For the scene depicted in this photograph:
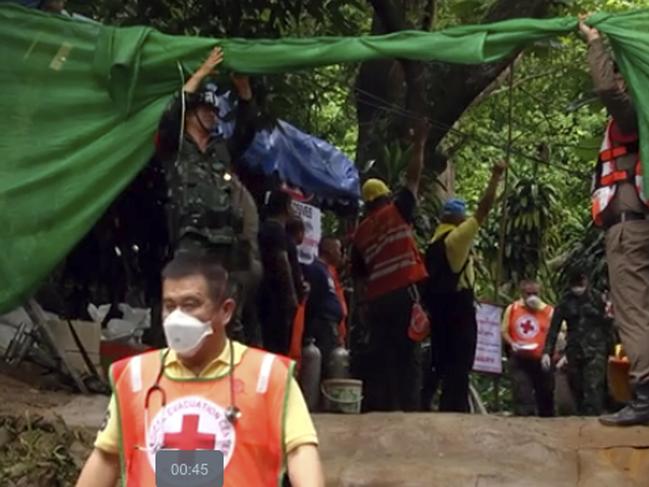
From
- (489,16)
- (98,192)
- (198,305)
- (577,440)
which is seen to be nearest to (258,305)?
(98,192)

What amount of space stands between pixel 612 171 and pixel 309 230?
4.02m

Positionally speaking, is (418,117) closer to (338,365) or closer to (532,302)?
(338,365)

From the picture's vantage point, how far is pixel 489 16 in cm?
1238

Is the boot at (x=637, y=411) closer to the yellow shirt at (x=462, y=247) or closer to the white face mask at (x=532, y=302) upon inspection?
the yellow shirt at (x=462, y=247)

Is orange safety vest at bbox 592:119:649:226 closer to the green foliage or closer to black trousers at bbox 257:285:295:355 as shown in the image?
black trousers at bbox 257:285:295:355

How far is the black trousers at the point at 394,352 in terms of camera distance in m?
10.7

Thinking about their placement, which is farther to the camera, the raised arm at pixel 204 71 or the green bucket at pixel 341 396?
the green bucket at pixel 341 396

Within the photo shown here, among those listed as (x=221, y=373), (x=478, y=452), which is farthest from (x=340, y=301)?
(x=221, y=373)

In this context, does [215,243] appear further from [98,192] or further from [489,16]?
[489,16]

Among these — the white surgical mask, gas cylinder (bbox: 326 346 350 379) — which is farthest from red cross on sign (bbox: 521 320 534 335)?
gas cylinder (bbox: 326 346 350 379)

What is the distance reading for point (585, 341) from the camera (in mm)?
11477

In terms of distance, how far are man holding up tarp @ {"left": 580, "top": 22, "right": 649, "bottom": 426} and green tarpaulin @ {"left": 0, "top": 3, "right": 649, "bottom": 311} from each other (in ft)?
1.35

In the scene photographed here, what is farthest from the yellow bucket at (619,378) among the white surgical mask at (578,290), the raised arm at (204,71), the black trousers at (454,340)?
the raised arm at (204,71)
